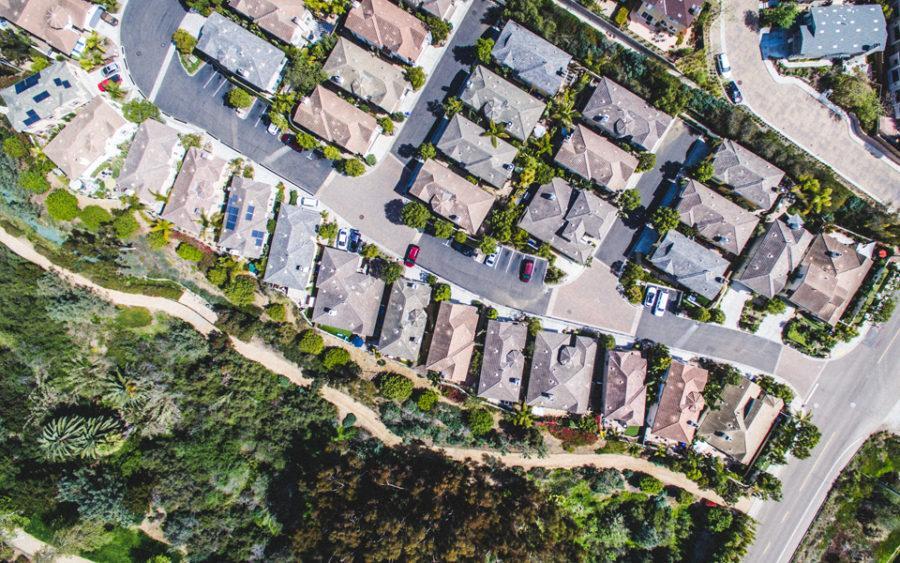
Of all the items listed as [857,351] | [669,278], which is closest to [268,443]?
[669,278]

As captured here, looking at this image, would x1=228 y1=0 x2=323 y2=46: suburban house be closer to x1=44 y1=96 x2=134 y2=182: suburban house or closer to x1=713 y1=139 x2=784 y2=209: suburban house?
x1=44 y1=96 x2=134 y2=182: suburban house

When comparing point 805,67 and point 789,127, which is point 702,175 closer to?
point 789,127

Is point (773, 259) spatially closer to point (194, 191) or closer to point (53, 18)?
point (194, 191)

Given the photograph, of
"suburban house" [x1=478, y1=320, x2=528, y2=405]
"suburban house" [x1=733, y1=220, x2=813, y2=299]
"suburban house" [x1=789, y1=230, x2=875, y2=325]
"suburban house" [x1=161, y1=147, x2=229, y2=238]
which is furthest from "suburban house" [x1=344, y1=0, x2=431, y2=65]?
"suburban house" [x1=789, y1=230, x2=875, y2=325]

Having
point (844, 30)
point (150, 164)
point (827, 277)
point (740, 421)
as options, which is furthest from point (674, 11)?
point (150, 164)

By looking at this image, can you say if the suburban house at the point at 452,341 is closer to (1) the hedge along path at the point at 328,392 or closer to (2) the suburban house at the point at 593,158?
(1) the hedge along path at the point at 328,392
